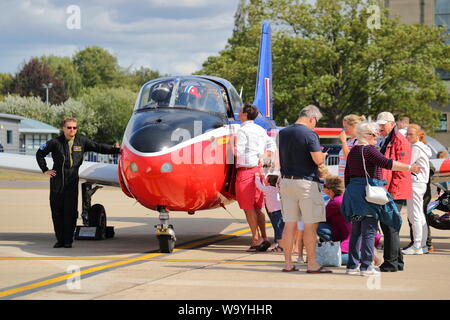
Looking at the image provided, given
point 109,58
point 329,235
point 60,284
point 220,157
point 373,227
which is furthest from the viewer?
point 109,58

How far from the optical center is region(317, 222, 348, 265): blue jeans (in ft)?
32.9

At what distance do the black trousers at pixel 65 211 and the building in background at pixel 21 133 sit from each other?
47.2m

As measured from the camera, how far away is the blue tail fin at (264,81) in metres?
18.6

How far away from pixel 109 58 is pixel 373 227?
378ft

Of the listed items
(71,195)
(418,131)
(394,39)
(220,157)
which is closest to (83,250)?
(71,195)

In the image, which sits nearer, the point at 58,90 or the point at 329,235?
the point at 329,235

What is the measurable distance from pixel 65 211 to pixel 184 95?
2.58 meters

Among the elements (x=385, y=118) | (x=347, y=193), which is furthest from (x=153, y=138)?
(x=385, y=118)

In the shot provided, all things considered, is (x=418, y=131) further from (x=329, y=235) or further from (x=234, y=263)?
(x=234, y=263)

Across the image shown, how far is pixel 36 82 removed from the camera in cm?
10169

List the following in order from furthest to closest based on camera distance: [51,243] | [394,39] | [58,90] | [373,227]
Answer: [58,90] < [394,39] < [51,243] < [373,227]

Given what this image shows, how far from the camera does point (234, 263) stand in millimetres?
10219

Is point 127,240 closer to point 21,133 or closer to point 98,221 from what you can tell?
point 98,221

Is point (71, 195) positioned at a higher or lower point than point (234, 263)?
higher
